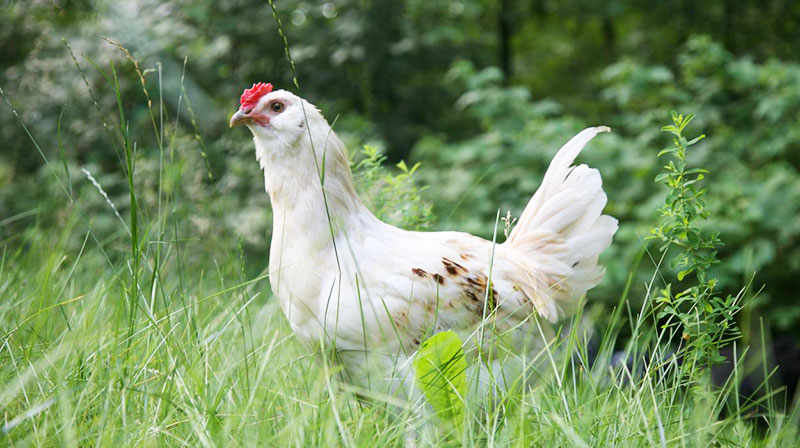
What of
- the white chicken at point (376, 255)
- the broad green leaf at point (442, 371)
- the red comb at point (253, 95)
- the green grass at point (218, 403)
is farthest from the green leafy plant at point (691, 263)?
the red comb at point (253, 95)

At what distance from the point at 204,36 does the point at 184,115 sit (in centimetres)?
93

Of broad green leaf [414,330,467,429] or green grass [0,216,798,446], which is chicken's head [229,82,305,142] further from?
broad green leaf [414,330,467,429]

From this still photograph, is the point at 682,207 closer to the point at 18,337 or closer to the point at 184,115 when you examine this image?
the point at 18,337

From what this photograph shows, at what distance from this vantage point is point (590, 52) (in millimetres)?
10789

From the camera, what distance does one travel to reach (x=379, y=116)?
25.5ft

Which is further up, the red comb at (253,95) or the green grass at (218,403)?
the red comb at (253,95)

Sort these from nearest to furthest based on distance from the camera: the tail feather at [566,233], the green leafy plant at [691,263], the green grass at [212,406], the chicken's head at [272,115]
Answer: the green grass at [212,406] → the green leafy plant at [691,263] → the chicken's head at [272,115] → the tail feather at [566,233]

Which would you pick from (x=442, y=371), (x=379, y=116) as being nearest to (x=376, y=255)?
(x=442, y=371)

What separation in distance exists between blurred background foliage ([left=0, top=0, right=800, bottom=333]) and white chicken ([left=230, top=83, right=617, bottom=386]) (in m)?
2.14

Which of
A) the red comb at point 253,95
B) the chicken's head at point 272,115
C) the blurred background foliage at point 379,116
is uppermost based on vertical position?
the red comb at point 253,95

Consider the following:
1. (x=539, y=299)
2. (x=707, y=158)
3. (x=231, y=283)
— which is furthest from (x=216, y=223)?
(x=707, y=158)

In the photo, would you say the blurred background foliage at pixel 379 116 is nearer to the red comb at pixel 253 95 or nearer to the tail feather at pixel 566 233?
the red comb at pixel 253 95

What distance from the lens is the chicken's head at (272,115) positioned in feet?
8.10

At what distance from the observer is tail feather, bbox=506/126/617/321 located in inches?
108
